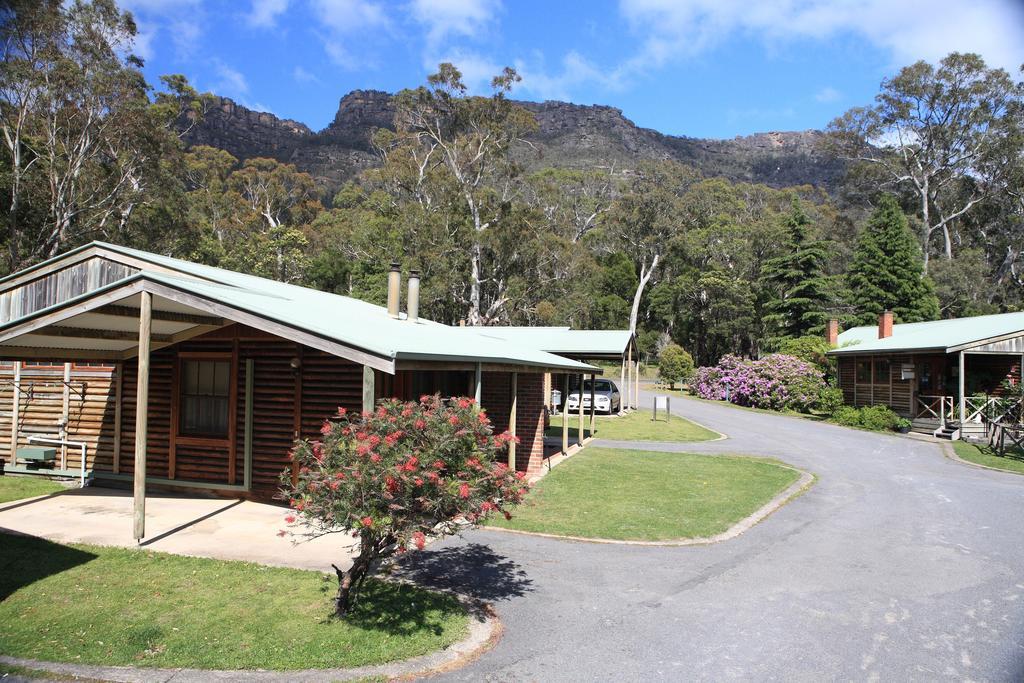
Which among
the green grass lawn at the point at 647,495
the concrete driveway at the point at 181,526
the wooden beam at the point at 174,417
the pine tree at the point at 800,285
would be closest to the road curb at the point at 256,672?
the concrete driveway at the point at 181,526

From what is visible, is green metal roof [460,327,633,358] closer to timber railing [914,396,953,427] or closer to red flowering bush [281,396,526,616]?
timber railing [914,396,953,427]

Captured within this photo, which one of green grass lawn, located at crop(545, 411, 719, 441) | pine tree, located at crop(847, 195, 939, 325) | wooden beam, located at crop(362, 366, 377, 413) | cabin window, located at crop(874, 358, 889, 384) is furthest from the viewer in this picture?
pine tree, located at crop(847, 195, 939, 325)

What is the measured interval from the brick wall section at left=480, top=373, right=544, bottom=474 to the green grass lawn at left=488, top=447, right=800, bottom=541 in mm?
638

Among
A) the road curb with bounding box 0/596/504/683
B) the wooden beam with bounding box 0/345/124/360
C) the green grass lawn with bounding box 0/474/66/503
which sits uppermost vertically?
the wooden beam with bounding box 0/345/124/360

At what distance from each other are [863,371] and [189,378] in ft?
89.5

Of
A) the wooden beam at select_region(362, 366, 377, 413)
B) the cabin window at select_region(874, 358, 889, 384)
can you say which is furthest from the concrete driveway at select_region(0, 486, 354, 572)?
the cabin window at select_region(874, 358, 889, 384)

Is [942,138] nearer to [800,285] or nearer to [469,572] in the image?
[800,285]

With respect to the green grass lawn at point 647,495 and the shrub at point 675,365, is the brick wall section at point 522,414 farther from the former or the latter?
the shrub at point 675,365

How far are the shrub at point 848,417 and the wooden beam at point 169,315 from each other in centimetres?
2347

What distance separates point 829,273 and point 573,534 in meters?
52.2

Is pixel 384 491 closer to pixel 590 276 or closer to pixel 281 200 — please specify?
pixel 590 276

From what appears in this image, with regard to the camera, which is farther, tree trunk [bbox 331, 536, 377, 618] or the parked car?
the parked car

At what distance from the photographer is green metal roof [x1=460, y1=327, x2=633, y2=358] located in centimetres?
2402

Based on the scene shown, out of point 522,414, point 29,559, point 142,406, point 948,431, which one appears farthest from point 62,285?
point 948,431
